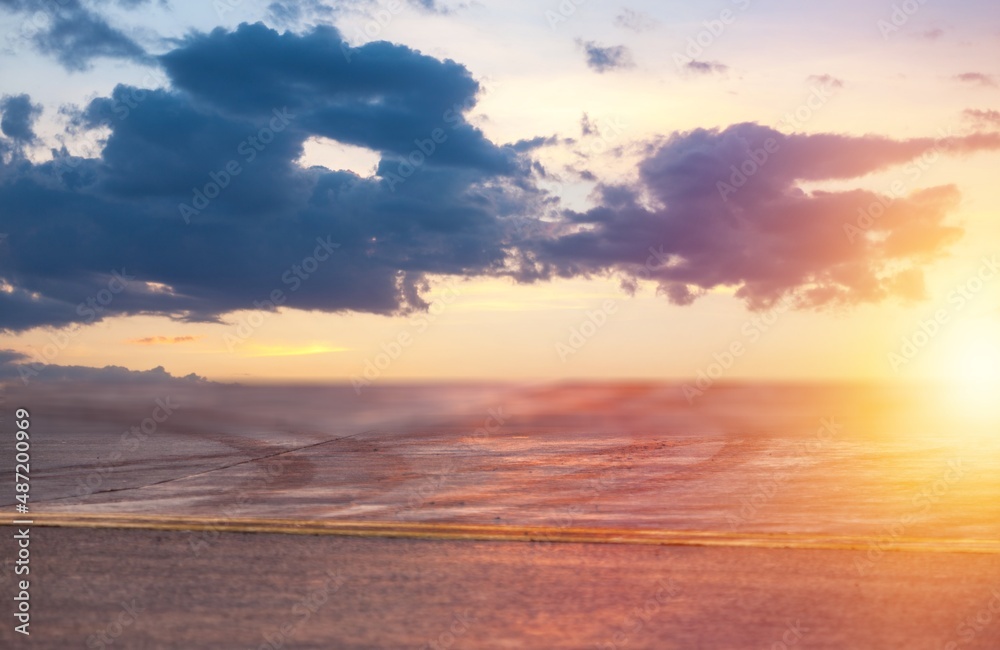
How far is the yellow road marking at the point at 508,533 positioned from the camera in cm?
1009

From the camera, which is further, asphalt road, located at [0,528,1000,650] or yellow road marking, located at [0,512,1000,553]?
yellow road marking, located at [0,512,1000,553]

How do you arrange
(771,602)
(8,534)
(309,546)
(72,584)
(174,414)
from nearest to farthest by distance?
(771,602) < (72,584) < (309,546) < (8,534) < (174,414)

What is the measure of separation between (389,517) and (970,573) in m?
6.32

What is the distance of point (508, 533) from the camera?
10.5 m

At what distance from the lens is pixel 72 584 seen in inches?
335

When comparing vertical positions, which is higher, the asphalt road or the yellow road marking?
the yellow road marking

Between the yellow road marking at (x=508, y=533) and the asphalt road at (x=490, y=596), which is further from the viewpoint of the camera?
the yellow road marking at (x=508, y=533)

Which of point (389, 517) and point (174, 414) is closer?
point (389, 517)

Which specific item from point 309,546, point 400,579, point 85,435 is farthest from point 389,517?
point 85,435

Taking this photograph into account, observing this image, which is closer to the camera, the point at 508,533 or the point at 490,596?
the point at 490,596

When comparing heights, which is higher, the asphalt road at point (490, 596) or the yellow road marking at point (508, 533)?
the yellow road marking at point (508, 533)

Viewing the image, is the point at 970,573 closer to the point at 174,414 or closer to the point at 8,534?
the point at 8,534

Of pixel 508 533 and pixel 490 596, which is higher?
pixel 508 533

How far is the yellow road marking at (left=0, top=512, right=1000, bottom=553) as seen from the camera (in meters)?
10.1
